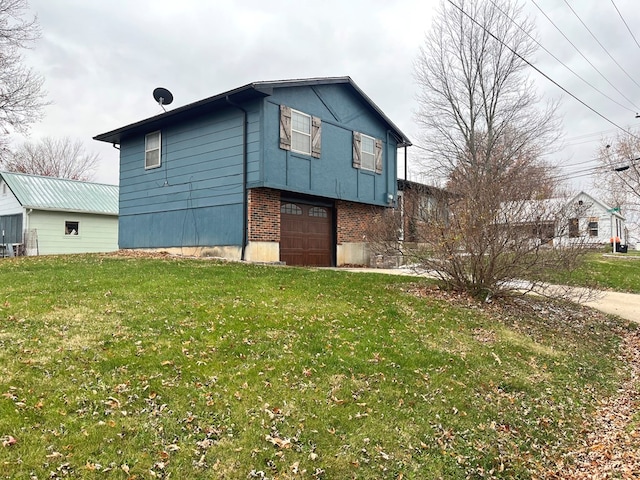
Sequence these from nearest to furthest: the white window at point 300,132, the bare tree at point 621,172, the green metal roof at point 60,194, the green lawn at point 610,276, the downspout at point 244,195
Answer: the downspout at point 244,195 → the green lawn at point 610,276 → the white window at point 300,132 → the green metal roof at point 60,194 → the bare tree at point 621,172

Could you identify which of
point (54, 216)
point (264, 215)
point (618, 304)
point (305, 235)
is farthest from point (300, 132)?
point (54, 216)

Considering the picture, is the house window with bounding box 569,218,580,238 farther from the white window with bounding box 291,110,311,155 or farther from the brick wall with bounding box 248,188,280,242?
the white window with bounding box 291,110,311,155

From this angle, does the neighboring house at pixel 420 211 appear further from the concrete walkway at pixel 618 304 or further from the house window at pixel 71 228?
the house window at pixel 71 228

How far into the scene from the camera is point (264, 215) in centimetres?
1226

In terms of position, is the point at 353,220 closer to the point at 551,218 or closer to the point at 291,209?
the point at 291,209

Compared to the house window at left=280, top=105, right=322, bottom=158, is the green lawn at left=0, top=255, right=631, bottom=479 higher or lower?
lower

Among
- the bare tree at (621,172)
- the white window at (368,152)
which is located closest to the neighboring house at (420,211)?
the white window at (368,152)

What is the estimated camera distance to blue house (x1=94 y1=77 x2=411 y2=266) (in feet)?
39.5

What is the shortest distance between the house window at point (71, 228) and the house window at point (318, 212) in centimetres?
1299

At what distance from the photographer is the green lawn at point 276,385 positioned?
120 inches

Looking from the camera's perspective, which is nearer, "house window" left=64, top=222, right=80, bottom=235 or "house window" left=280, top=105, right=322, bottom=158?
→ "house window" left=280, top=105, right=322, bottom=158

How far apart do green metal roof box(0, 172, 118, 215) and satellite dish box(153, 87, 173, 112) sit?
824cm

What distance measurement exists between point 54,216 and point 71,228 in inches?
36.8

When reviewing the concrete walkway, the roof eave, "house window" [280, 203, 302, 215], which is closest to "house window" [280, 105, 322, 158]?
the roof eave
